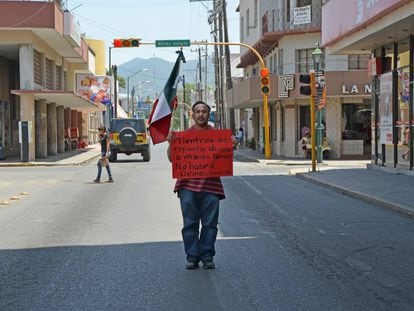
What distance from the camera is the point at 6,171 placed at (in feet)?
89.1

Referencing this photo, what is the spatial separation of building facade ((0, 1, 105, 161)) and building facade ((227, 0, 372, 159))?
10547mm

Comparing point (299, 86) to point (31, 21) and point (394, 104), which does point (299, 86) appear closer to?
point (394, 104)

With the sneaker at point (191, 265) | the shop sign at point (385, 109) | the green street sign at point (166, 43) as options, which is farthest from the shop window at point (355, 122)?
the sneaker at point (191, 265)

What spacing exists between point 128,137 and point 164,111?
2528 cm

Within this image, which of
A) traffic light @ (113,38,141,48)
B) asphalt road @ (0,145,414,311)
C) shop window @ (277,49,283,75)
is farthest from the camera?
shop window @ (277,49,283,75)

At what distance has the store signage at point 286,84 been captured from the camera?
3438cm

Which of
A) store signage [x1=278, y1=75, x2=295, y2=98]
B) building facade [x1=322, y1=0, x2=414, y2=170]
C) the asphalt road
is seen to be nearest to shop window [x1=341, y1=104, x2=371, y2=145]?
store signage [x1=278, y1=75, x2=295, y2=98]

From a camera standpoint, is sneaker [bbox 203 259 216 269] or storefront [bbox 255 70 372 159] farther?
storefront [bbox 255 70 372 159]

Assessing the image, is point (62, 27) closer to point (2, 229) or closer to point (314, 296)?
point (2, 229)

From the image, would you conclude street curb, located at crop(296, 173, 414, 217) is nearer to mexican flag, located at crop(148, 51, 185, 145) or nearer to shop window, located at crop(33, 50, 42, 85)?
mexican flag, located at crop(148, 51, 185, 145)

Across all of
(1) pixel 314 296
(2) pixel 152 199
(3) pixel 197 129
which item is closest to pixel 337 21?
(2) pixel 152 199

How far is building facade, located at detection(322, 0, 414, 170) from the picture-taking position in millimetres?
19766

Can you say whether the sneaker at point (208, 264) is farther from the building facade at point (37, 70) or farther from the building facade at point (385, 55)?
the building facade at point (37, 70)

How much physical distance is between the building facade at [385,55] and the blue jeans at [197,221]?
11998 mm
